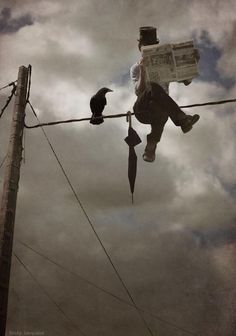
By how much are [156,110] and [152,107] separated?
0.09 m

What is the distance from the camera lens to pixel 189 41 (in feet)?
17.4

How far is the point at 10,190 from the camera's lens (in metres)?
5.09

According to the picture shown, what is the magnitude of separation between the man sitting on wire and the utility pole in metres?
1.95

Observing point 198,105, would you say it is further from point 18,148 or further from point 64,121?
point 18,148

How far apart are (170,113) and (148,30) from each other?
1564 mm

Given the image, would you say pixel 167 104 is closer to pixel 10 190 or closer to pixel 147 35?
pixel 147 35

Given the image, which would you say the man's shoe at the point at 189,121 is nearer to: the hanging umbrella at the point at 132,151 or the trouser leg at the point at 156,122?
the trouser leg at the point at 156,122

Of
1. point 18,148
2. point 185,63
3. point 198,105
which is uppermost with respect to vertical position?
point 185,63

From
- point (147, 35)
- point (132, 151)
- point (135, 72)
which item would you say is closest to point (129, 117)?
point (132, 151)

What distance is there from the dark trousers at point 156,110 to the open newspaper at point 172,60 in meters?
0.46

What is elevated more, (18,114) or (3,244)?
(18,114)

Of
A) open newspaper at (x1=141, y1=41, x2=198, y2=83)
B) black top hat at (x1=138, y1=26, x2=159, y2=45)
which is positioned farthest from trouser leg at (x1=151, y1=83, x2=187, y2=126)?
black top hat at (x1=138, y1=26, x2=159, y2=45)

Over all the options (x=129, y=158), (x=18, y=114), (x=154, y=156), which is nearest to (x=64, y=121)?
(x=18, y=114)

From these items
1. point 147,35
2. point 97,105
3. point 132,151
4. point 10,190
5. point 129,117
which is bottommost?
point 10,190
